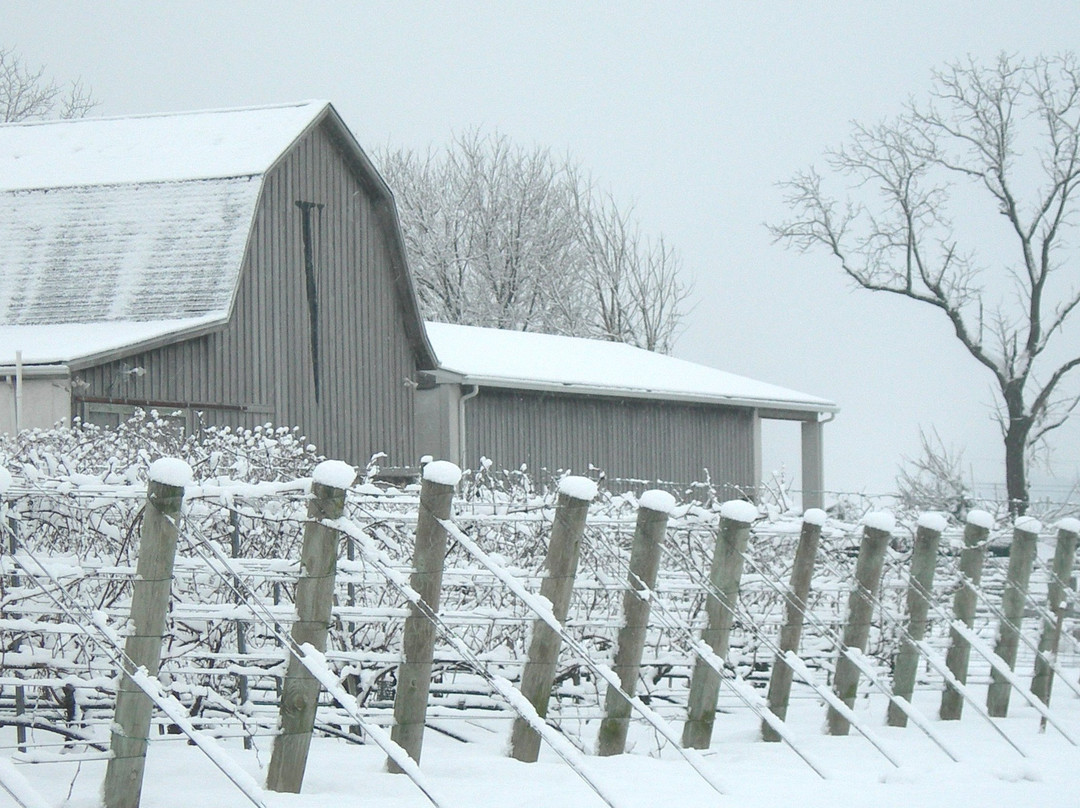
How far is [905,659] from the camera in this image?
9484 millimetres

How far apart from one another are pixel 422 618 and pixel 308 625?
65 centimetres

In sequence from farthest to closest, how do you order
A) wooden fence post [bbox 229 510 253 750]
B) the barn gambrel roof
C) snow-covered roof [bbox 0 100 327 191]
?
snow-covered roof [bbox 0 100 327 191] → the barn gambrel roof → wooden fence post [bbox 229 510 253 750]

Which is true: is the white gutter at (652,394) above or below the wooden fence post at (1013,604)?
above

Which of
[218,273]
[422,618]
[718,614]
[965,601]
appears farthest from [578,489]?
[218,273]

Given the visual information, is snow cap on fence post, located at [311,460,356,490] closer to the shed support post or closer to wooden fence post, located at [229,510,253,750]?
wooden fence post, located at [229,510,253,750]

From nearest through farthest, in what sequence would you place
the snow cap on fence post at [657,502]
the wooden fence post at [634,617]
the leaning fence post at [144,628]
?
the leaning fence post at [144,628], the wooden fence post at [634,617], the snow cap on fence post at [657,502]

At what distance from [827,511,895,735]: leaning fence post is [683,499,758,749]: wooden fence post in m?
1.11

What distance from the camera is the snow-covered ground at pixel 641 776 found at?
6457 millimetres

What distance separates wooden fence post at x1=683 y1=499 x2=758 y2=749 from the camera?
813cm

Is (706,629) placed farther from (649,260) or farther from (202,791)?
(649,260)

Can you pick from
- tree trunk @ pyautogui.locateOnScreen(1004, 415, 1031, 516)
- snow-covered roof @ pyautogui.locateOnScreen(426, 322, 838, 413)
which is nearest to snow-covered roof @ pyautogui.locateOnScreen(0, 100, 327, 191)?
snow-covered roof @ pyautogui.locateOnScreen(426, 322, 838, 413)

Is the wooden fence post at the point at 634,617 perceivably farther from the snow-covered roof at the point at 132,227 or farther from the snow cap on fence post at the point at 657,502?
the snow-covered roof at the point at 132,227

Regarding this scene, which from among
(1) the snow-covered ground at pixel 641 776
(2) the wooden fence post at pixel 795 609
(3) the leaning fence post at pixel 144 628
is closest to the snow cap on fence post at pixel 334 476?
(3) the leaning fence post at pixel 144 628

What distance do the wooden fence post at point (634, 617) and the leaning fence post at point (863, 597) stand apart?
1.72 m
